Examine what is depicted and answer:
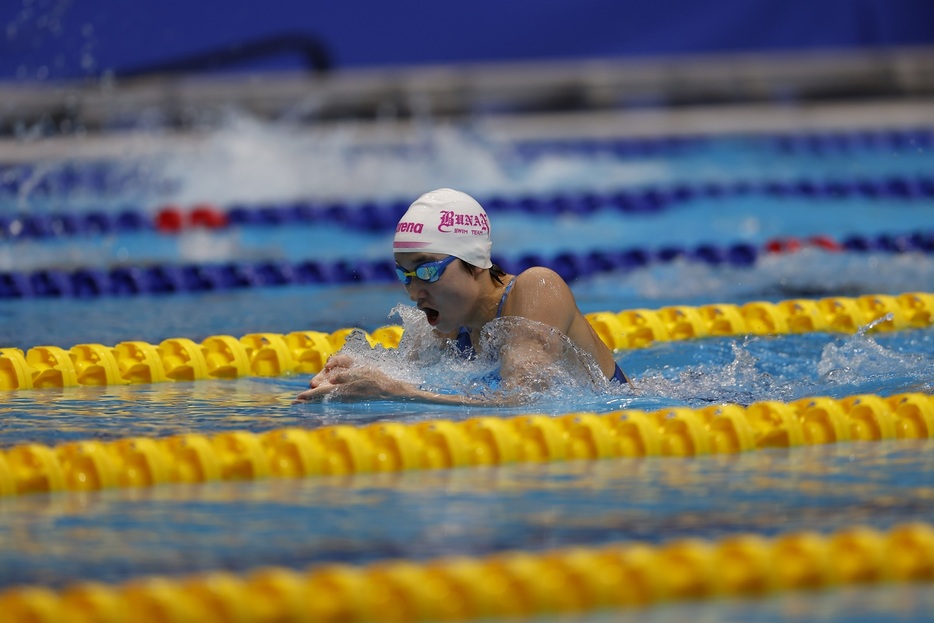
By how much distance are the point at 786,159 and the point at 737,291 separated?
16.6 feet

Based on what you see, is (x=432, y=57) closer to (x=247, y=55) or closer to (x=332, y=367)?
(x=247, y=55)

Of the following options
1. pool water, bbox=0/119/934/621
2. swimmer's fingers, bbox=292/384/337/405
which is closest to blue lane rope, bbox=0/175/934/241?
pool water, bbox=0/119/934/621

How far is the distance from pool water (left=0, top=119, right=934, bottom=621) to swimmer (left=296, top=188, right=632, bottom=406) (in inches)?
4.3

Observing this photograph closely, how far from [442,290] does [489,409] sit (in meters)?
0.42

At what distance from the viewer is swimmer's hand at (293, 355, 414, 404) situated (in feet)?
12.5

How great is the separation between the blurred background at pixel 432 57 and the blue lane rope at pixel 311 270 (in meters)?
4.66

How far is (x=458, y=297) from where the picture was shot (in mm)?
3814

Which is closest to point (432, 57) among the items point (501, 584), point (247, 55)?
point (247, 55)

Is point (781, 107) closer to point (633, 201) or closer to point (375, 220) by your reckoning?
point (633, 201)

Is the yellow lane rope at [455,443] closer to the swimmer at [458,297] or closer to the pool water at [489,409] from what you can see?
the pool water at [489,409]

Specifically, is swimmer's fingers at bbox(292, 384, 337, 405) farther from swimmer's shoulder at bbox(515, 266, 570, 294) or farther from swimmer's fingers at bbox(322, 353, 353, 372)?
swimmer's shoulder at bbox(515, 266, 570, 294)

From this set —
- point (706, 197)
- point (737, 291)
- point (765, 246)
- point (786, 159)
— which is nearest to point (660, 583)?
point (737, 291)

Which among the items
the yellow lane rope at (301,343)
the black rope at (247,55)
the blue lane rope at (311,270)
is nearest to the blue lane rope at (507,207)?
the blue lane rope at (311,270)

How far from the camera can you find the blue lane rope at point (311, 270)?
6609mm
